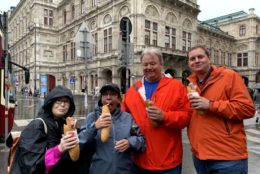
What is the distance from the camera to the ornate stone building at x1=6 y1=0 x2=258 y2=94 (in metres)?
32.0

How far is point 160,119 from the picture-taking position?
2766mm

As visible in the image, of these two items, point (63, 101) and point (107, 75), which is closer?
point (63, 101)

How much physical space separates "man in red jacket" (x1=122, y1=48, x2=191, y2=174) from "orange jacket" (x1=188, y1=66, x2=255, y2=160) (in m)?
0.25

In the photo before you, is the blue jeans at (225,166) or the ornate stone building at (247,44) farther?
the ornate stone building at (247,44)

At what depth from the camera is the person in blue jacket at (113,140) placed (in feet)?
8.89

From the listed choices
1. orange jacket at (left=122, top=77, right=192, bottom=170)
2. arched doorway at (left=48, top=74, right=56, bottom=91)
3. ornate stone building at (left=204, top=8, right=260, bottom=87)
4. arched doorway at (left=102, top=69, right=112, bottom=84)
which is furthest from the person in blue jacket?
ornate stone building at (left=204, top=8, right=260, bottom=87)

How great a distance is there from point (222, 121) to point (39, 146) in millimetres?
1594

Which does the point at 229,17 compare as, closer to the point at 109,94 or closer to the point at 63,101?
the point at 109,94

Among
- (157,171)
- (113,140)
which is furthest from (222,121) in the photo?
(113,140)

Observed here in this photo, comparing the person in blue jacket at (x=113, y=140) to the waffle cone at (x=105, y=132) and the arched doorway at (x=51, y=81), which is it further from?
the arched doorway at (x=51, y=81)

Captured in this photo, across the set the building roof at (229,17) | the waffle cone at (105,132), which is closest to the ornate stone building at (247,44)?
the building roof at (229,17)

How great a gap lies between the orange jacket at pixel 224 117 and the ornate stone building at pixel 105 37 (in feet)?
69.9

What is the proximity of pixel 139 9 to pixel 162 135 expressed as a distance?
28934 millimetres

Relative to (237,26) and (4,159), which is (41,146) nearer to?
(4,159)
